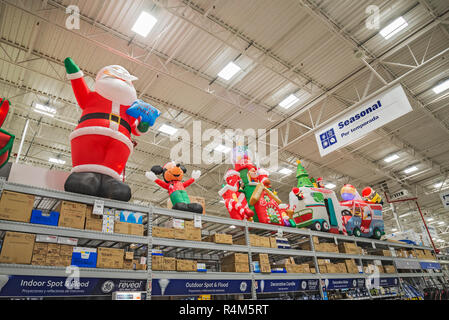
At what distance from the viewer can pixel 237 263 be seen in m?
4.22

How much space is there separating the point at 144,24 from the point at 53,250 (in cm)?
600

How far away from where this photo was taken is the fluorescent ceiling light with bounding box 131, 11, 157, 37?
6.89m

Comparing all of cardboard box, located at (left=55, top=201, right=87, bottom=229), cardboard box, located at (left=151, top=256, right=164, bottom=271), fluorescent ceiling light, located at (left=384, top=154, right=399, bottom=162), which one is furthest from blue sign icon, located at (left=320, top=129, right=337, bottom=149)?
fluorescent ceiling light, located at (left=384, top=154, right=399, bottom=162)

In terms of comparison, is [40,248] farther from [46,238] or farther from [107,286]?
[107,286]

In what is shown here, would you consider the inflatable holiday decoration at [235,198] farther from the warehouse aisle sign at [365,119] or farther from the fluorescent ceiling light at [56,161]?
the fluorescent ceiling light at [56,161]

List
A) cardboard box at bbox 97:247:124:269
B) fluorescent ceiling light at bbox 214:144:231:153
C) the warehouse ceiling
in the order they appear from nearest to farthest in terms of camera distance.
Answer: cardboard box at bbox 97:247:124:269
the warehouse ceiling
fluorescent ceiling light at bbox 214:144:231:153

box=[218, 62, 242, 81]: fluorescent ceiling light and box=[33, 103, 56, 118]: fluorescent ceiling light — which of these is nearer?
box=[218, 62, 242, 81]: fluorescent ceiling light

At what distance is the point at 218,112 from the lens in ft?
34.5

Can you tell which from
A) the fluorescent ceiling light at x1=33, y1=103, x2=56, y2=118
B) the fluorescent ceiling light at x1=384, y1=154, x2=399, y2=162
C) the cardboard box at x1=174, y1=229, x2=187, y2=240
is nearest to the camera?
the cardboard box at x1=174, y1=229, x2=187, y2=240

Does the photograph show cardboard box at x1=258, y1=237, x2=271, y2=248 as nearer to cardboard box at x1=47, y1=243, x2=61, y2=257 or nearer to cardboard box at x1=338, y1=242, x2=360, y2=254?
cardboard box at x1=338, y1=242, x2=360, y2=254

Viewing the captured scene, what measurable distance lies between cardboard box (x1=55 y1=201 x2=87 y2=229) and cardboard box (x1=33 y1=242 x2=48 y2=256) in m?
→ 0.25

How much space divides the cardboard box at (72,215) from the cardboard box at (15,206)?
0.30 m

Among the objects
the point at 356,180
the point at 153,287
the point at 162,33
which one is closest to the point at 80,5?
the point at 162,33

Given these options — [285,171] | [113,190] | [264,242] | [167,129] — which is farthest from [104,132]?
[285,171]
